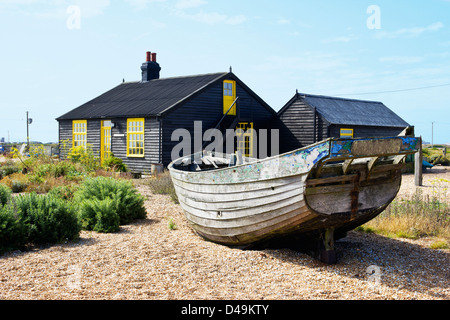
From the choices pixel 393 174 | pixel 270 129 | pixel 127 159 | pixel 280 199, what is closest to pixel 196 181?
pixel 280 199

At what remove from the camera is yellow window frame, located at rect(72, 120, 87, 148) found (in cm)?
2347

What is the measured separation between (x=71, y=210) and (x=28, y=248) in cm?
95

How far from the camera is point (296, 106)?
23.9 metres

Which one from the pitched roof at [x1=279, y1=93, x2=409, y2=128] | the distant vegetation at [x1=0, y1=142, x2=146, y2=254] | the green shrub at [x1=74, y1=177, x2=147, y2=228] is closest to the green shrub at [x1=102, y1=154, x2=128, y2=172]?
the distant vegetation at [x1=0, y1=142, x2=146, y2=254]

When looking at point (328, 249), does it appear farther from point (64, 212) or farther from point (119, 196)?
point (119, 196)

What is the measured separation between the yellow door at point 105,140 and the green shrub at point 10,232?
605 inches

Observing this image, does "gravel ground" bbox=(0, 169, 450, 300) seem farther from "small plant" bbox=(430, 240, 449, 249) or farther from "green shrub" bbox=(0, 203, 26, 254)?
"green shrub" bbox=(0, 203, 26, 254)

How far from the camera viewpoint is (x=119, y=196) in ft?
30.6

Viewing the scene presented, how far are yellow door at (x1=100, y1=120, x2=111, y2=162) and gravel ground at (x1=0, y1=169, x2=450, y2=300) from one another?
1499 cm

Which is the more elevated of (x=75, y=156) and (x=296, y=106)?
(x=296, y=106)

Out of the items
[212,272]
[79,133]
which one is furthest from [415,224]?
[79,133]

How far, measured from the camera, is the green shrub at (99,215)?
836 centimetres

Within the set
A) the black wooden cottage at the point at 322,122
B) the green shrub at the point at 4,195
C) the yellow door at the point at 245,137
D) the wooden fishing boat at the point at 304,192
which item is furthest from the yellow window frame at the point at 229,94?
the wooden fishing boat at the point at 304,192

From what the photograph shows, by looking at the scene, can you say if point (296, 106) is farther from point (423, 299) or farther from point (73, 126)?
point (423, 299)
